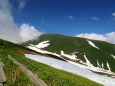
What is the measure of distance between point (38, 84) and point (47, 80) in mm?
2885

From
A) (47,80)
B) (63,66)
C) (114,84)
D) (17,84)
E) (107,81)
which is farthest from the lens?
(63,66)

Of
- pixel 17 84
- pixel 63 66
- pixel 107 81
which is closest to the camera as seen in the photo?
pixel 17 84

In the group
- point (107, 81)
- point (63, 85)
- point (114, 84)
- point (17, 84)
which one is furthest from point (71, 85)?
point (107, 81)

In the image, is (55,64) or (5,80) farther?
(55,64)

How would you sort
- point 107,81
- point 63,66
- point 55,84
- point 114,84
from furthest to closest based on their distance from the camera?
point 63,66
point 107,81
point 114,84
point 55,84

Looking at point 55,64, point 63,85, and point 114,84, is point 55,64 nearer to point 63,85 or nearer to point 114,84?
point 114,84

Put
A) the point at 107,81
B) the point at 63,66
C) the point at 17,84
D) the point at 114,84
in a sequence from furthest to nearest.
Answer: the point at 63,66 < the point at 107,81 < the point at 114,84 < the point at 17,84

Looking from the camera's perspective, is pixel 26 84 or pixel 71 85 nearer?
pixel 26 84

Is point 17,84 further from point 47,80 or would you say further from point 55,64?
point 55,64

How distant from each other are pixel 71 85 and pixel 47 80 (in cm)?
210

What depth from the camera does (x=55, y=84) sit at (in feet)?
67.8

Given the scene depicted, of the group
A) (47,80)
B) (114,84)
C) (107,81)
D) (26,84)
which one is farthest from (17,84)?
(107,81)

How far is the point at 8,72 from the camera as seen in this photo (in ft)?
76.7

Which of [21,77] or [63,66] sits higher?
[63,66]
